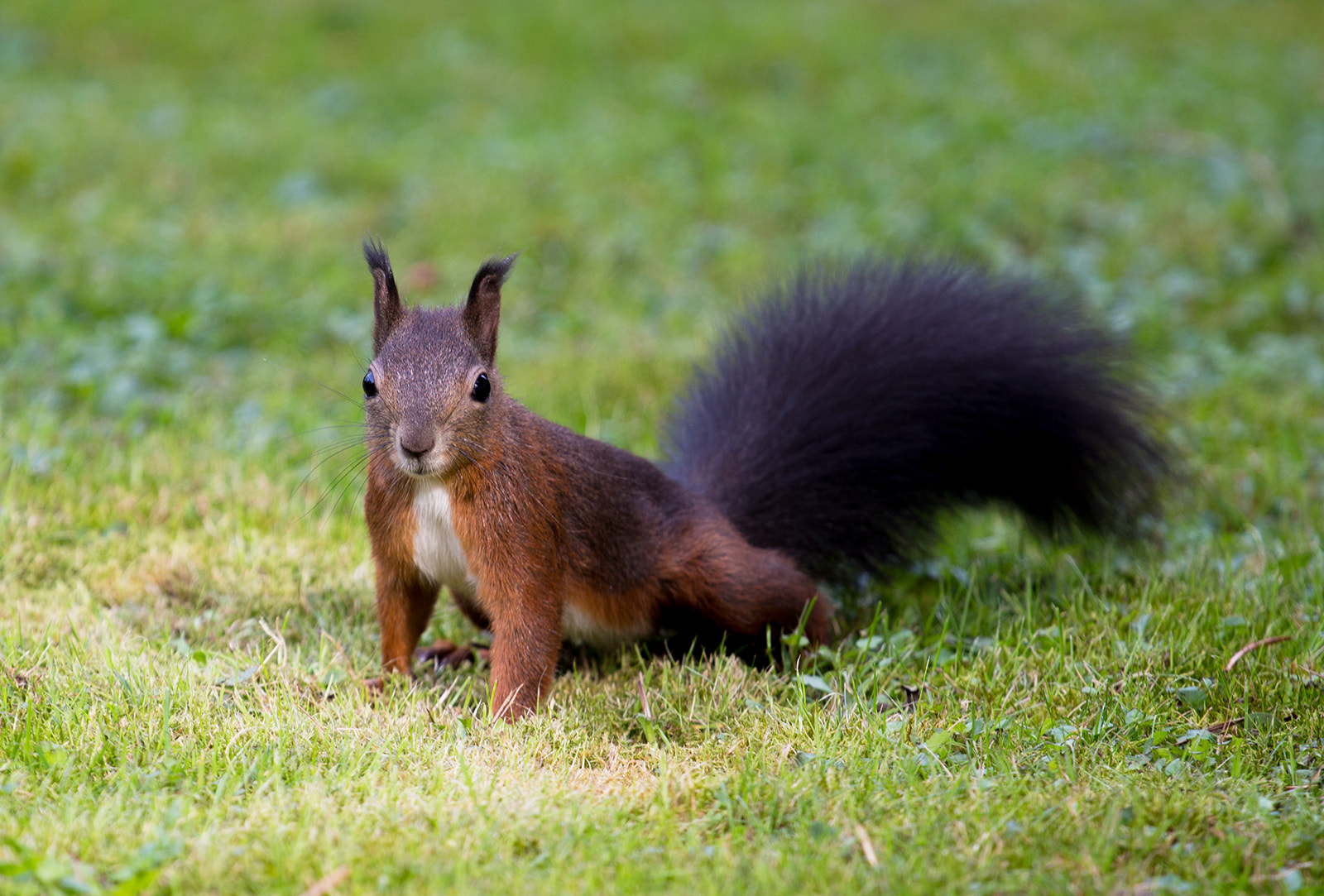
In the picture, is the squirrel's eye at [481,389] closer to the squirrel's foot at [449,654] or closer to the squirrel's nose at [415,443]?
the squirrel's nose at [415,443]

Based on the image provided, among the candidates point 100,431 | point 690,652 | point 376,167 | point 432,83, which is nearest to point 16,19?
point 432,83

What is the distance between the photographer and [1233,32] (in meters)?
9.74

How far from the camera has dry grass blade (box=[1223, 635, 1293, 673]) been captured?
2.50 meters

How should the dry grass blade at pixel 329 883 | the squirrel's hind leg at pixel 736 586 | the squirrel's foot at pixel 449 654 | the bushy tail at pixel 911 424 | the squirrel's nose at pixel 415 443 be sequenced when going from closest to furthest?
the dry grass blade at pixel 329 883 < the squirrel's nose at pixel 415 443 < the squirrel's hind leg at pixel 736 586 < the squirrel's foot at pixel 449 654 < the bushy tail at pixel 911 424

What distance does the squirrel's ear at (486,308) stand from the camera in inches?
95.1

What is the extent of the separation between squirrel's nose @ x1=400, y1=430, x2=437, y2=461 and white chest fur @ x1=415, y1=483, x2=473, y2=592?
16 cm

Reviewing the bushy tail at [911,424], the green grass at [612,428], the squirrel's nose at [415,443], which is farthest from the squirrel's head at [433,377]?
the bushy tail at [911,424]

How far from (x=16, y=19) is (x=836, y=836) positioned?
867 centimetres

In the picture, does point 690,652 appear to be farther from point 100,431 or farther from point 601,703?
point 100,431

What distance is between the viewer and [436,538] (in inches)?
95.9

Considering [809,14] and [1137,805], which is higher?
[809,14]

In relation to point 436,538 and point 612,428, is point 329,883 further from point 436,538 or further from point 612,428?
point 612,428

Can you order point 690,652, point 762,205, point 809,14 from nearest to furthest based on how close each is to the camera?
point 690,652 → point 762,205 → point 809,14

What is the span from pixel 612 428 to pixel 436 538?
5.31 feet
